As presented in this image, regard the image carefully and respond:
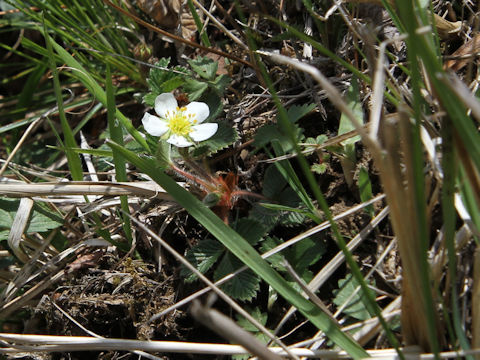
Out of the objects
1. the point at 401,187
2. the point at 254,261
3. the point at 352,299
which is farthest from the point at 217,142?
the point at 401,187

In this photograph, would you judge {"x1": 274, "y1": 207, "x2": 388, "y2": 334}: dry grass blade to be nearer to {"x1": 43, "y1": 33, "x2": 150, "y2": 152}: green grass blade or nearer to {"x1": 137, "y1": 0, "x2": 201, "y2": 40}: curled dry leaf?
{"x1": 43, "y1": 33, "x2": 150, "y2": 152}: green grass blade

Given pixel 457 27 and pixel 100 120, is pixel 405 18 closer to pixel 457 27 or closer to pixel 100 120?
pixel 457 27

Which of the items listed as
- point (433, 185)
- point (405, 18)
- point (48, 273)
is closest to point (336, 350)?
point (433, 185)

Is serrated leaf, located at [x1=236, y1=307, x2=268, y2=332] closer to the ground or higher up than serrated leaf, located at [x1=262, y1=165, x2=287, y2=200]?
closer to the ground

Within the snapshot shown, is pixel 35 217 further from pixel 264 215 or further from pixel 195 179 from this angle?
pixel 264 215

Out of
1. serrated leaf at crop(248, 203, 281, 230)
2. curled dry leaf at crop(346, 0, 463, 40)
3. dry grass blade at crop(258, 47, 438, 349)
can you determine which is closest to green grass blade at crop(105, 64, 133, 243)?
serrated leaf at crop(248, 203, 281, 230)

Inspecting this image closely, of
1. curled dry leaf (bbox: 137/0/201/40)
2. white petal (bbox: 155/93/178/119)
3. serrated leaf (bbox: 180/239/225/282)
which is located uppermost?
curled dry leaf (bbox: 137/0/201/40)

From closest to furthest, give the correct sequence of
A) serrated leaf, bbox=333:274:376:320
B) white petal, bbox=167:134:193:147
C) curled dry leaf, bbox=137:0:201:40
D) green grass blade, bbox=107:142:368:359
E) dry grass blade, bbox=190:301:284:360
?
1. dry grass blade, bbox=190:301:284:360
2. green grass blade, bbox=107:142:368:359
3. serrated leaf, bbox=333:274:376:320
4. white petal, bbox=167:134:193:147
5. curled dry leaf, bbox=137:0:201:40

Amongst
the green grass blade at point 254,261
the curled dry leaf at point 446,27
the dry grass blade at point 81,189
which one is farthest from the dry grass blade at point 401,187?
the curled dry leaf at point 446,27
